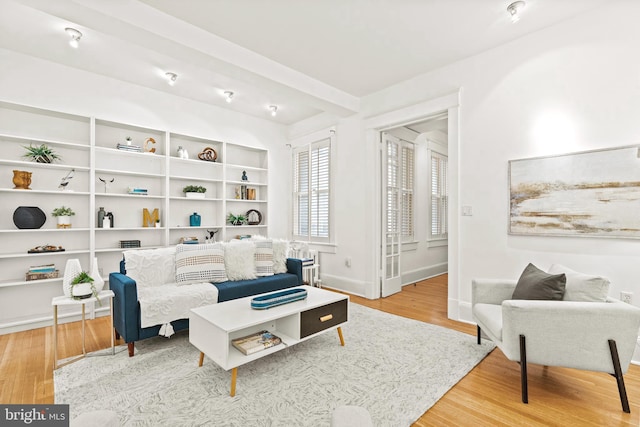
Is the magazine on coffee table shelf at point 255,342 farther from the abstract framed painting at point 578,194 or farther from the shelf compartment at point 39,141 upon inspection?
the shelf compartment at point 39,141

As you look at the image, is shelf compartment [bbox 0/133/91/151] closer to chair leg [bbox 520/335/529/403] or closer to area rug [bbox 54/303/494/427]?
area rug [bbox 54/303/494/427]

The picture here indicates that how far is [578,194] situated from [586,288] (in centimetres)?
102

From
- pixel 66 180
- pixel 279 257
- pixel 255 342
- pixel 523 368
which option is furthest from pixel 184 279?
pixel 523 368

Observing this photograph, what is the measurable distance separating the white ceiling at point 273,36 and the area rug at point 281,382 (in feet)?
9.06

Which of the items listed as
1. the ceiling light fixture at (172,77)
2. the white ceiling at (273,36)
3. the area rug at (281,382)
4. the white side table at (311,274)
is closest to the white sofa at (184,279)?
the area rug at (281,382)

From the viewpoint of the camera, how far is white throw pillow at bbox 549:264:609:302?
6.72 feet

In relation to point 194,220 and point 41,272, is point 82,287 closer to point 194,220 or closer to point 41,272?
point 41,272

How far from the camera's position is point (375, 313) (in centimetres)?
371

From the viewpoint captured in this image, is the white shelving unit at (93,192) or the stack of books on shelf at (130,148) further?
the stack of books on shelf at (130,148)

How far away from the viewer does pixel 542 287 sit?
224 centimetres

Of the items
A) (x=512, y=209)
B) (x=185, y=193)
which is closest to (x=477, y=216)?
(x=512, y=209)

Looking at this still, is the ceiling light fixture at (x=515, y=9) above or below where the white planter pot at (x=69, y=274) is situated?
above

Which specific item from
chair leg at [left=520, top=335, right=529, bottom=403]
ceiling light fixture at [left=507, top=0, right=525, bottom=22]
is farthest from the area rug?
ceiling light fixture at [left=507, top=0, right=525, bottom=22]

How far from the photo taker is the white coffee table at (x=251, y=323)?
2047 millimetres
